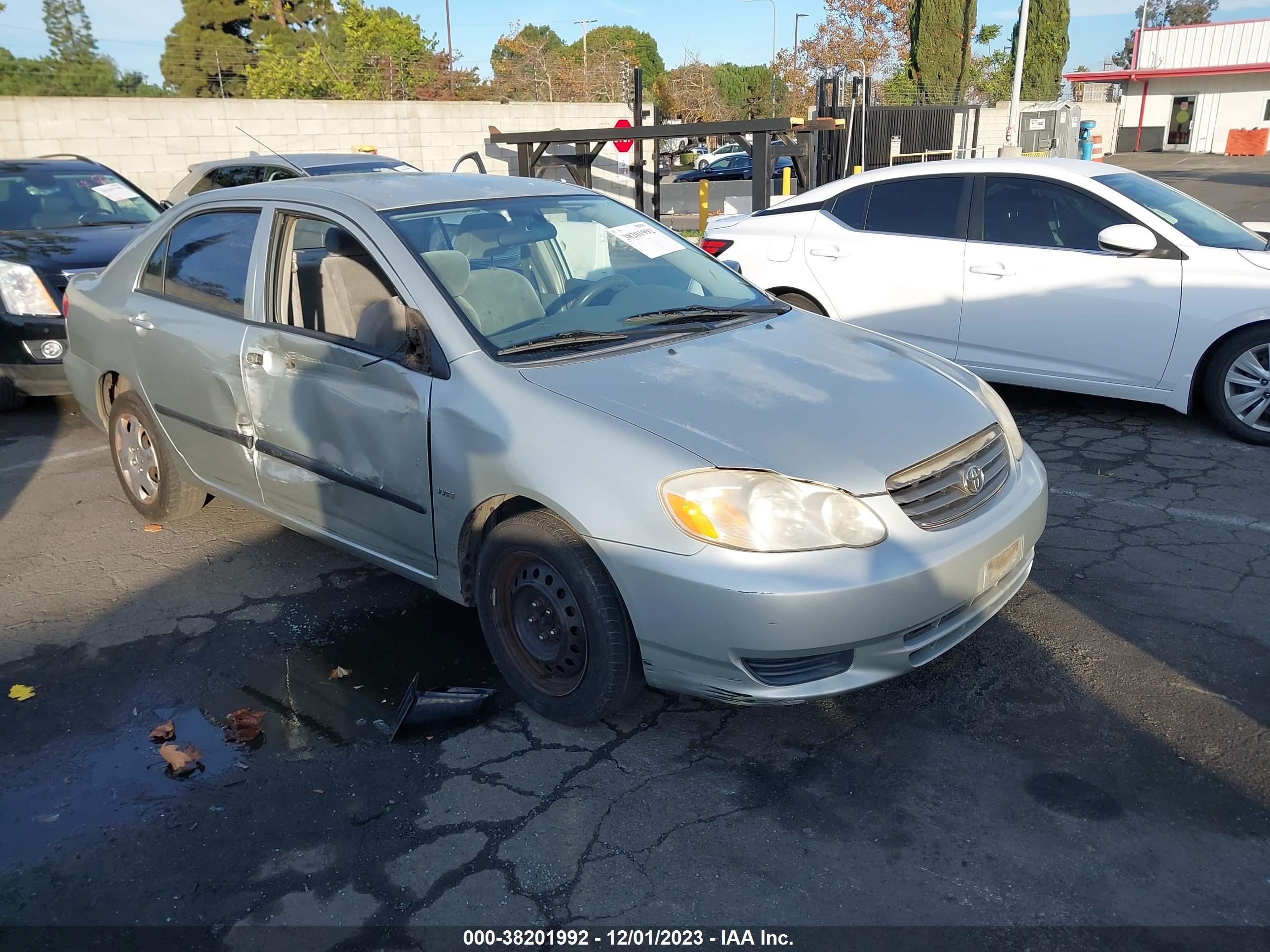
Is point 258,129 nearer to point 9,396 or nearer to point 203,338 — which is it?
point 9,396

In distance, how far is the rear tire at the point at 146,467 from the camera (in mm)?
4848

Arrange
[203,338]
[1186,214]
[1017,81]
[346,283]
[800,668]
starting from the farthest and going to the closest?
[1017,81], [1186,214], [203,338], [346,283], [800,668]

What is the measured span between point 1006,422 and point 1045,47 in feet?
163

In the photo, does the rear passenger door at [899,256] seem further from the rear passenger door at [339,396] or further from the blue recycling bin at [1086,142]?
the blue recycling bin at [1086,142]

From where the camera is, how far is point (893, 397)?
3.32m

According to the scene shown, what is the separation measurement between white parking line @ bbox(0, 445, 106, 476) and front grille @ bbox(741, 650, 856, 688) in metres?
5.26

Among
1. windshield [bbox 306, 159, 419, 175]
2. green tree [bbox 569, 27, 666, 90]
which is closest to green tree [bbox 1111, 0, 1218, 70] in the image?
green tree [bbox 569, 27, 666, 90]

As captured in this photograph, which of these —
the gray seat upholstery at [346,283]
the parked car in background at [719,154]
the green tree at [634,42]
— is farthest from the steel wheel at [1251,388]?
the green tree at [634,42]

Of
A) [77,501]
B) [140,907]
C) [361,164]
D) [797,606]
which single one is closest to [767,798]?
[797,606]

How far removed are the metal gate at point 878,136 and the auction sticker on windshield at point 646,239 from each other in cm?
1063

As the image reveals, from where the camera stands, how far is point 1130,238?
5.70m

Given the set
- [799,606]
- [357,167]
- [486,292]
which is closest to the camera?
[799,606]

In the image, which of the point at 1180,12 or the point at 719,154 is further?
the point at 1180,12

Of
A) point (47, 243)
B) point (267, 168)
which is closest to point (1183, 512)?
point (47, 243)
